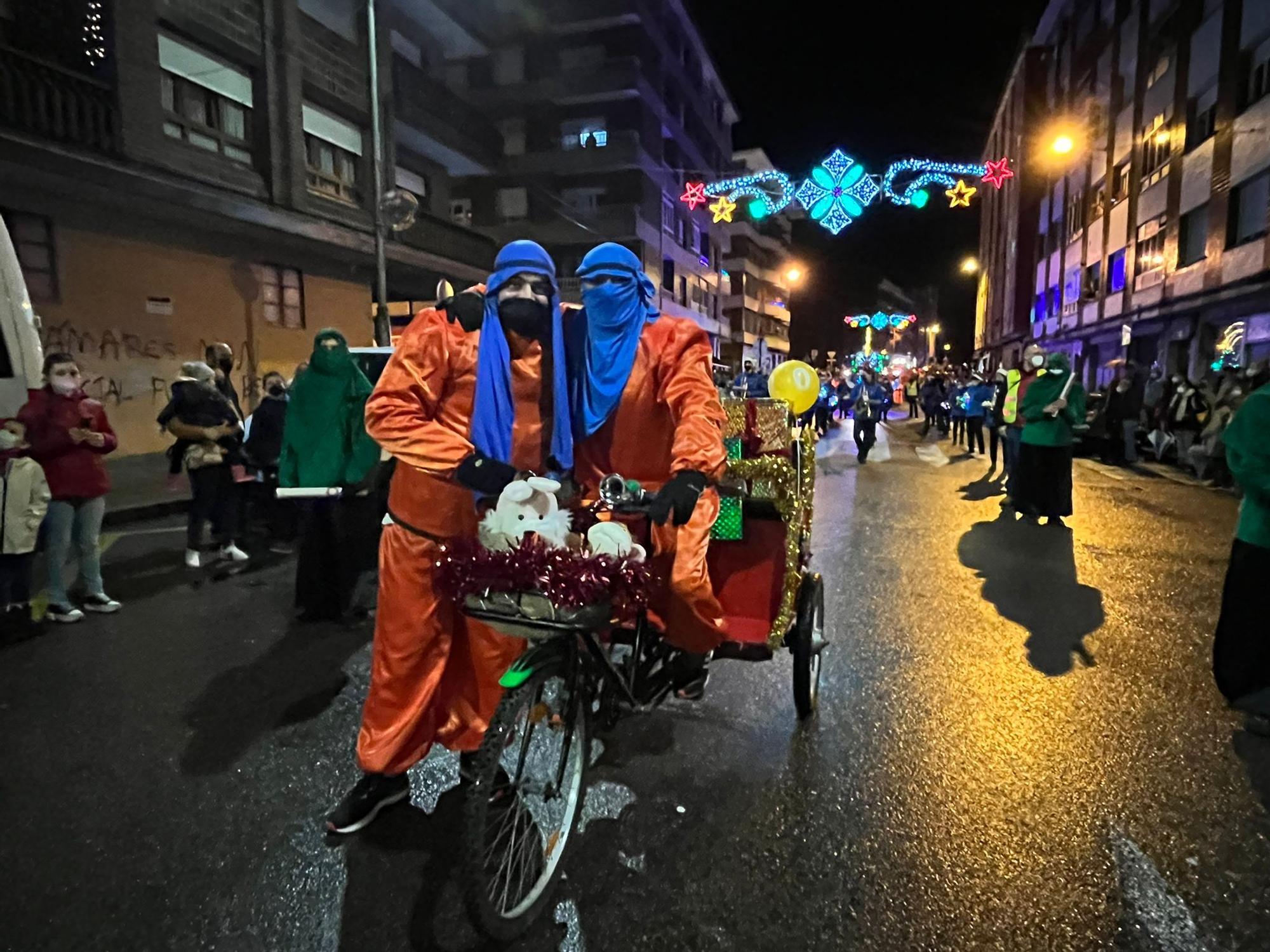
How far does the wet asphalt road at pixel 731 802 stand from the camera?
2.56 meters

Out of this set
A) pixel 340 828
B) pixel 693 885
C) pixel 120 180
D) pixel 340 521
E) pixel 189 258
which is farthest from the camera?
pixel 189 258

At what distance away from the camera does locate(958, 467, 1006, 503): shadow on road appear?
37.9 feet

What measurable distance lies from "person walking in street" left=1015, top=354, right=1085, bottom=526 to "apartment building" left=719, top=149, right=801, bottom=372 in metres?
44.1

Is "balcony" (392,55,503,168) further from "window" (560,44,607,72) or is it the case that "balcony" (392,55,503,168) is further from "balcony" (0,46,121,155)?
"window" (560,44,607,72)

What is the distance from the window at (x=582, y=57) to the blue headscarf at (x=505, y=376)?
39.5 metres

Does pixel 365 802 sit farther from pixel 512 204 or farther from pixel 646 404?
pixel 512 204

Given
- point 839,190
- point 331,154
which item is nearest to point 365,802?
point 839,190

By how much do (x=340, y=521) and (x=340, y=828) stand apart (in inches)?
119

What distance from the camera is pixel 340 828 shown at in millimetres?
2998

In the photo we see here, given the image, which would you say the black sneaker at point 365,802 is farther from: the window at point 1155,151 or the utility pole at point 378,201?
the window at point 1155,151

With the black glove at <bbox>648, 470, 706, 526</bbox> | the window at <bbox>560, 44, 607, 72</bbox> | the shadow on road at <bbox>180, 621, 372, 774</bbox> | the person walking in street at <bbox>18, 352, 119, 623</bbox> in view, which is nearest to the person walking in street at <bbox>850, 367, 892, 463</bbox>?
the shadow on road at <bbox>180, 621, 372, 774</bbox>

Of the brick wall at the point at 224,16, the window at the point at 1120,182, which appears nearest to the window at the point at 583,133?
the window at the point at 1120,182

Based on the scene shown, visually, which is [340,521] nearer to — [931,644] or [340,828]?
Result: [340,828]

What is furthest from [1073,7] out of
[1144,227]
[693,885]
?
[693,885]
